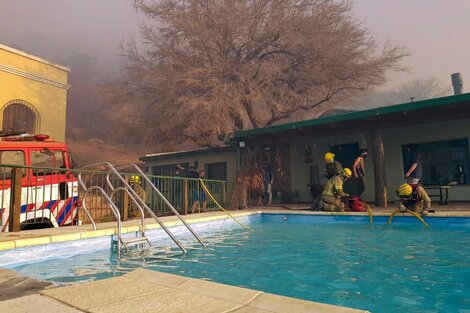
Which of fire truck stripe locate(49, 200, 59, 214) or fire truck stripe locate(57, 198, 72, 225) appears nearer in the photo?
fire truck stripe locate(49, 200, 59, 214)

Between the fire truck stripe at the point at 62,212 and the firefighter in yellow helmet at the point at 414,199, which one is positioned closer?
the fire truck stripe at the point at 62,212

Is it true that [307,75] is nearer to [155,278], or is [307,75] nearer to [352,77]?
[352,77]

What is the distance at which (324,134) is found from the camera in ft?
43.4

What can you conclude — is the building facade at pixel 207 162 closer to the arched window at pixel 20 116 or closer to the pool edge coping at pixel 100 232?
the arched window at pixel 20 116

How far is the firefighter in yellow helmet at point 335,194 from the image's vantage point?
381 inches

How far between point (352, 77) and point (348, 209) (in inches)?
516

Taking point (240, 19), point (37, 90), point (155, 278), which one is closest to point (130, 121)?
point (37, 90)

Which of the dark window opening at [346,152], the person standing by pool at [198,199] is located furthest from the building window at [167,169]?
the dark window opening at [346,152]

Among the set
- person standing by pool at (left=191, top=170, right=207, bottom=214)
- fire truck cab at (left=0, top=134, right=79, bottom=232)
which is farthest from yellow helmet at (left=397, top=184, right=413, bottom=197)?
fire truck cab at (left=0, top=134, right=79, bottom=232)

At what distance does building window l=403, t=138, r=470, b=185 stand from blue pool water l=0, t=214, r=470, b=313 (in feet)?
16.0

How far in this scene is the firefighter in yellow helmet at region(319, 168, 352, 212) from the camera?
9668 millimetres

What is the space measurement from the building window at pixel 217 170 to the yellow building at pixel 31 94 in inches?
318

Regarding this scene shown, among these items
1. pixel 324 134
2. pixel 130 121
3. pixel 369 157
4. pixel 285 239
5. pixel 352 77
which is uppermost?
pixel 352 77

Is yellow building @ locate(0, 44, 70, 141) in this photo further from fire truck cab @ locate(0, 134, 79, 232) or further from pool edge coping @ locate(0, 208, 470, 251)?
pool edge coping @ locate(0, 208, 470, 251)
